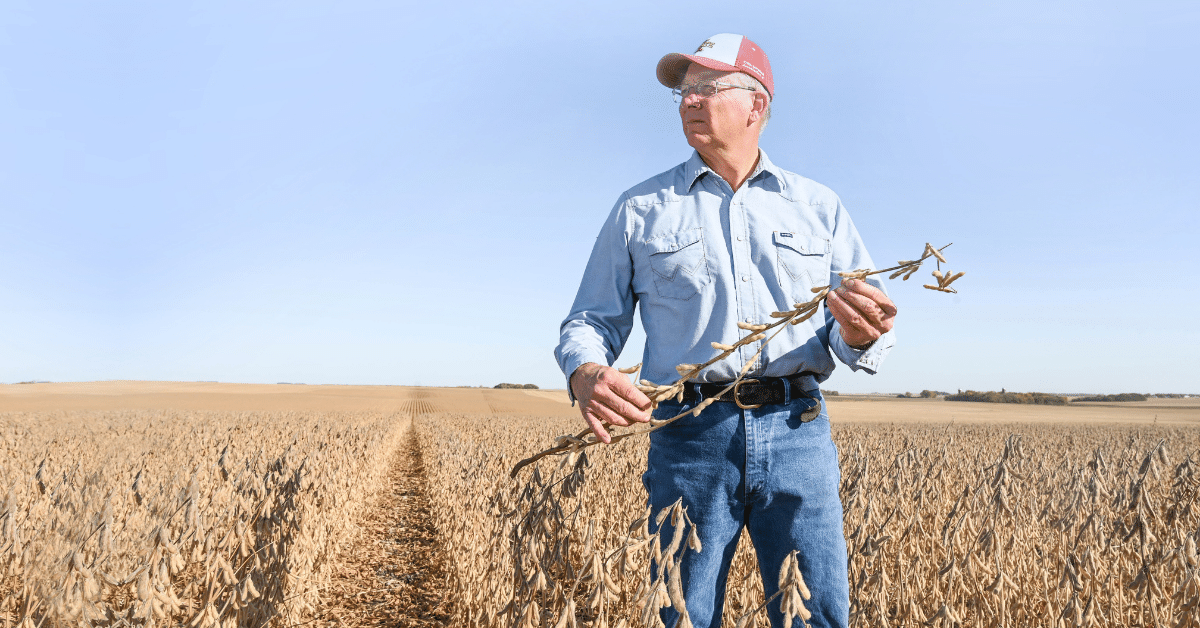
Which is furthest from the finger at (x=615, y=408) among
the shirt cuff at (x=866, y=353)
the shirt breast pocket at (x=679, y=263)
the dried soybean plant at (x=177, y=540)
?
the dried soybean plant at (x=177, y=540)

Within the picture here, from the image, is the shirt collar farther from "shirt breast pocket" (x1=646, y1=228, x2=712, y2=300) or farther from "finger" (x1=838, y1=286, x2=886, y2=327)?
"finger" (x1=838, y1=286, x2=886, y2=327)

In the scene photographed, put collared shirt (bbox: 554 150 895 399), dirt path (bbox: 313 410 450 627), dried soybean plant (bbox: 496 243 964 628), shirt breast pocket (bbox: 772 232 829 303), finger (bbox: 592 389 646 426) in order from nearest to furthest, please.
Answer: dried soybean plant (bbox: 496 243 964 628) < finger (bbox: 592 389 646 426) < collared shirt (bbox: 554 150 895 399) < shirt breast pocket (bbox: 772 232 829 303) < dirt path (bbox: 313 410 450 627)

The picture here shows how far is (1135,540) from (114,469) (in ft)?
34.3

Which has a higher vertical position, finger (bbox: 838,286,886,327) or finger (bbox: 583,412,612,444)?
finger (bbox: 838,286,886,327)

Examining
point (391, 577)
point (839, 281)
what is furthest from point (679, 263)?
Answer: point (391, 577)

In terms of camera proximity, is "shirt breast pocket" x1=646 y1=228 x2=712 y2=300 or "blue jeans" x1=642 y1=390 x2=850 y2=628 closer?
"blue jeans" x1=642 y1=390 x2=850 y2=628

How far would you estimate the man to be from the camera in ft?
5.34

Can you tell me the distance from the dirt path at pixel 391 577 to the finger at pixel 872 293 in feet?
9.21

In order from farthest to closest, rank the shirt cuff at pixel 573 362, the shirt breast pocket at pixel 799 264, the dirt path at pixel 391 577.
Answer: the dirt path at pixel 391 577 → the shirt breast pocket at pixel 799 264 → the shirt cuff at pixel 573 362

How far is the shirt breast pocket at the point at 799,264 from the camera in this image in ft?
5.89

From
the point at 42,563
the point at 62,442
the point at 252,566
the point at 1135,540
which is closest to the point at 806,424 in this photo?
the point at 42,563

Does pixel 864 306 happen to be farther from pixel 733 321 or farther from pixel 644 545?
pixel 644 545

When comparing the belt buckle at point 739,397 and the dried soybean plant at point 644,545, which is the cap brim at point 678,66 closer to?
the dried soybean plant at point 644,545

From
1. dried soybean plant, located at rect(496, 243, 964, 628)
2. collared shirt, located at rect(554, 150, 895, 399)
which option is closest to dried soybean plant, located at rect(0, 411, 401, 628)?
dried soybean plant, located at rect(496, 243, 964, 628)
